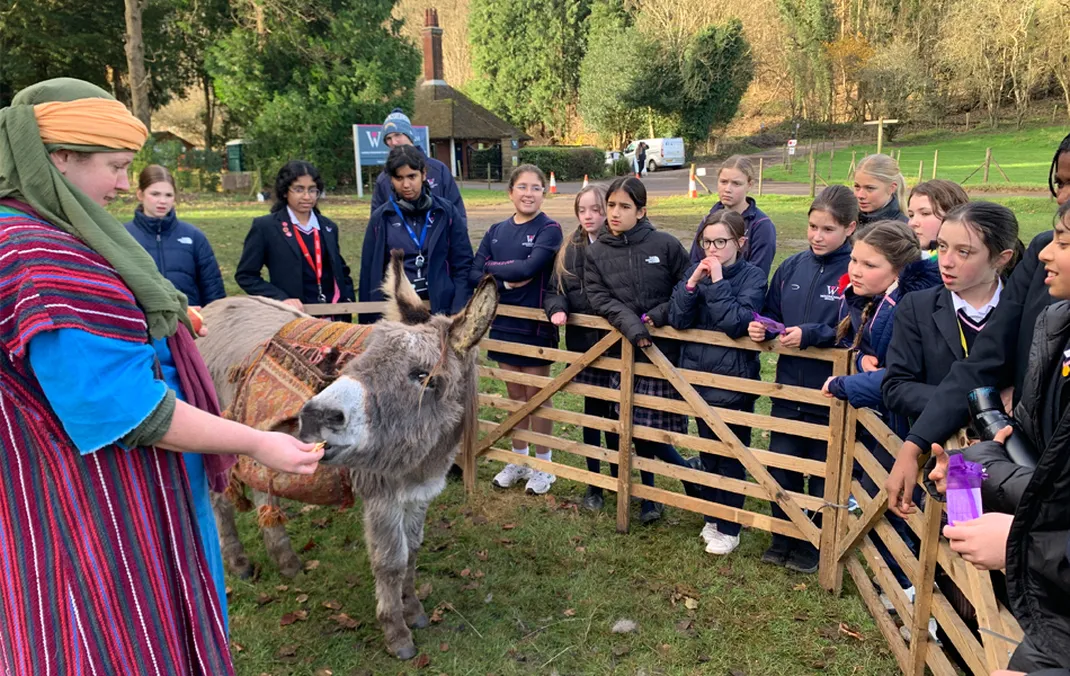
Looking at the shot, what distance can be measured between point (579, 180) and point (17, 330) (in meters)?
38.0

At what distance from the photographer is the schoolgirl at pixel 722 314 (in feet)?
13.9

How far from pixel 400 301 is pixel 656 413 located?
217 cm

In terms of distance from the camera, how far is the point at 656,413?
16.1 feet

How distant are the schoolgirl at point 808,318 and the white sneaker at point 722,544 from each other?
0.21 m

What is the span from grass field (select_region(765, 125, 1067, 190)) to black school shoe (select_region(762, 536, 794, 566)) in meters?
23.4

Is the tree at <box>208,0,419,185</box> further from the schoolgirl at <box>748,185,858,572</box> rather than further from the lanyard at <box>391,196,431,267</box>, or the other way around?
the schoolgirl at <box>748,185,858,572</box>

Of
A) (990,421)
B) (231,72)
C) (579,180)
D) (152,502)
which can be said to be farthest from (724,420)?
(579,180)

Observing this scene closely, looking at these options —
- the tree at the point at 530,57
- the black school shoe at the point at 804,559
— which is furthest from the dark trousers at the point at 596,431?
the tree at the point at 530,57

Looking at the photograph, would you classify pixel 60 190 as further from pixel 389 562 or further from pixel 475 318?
pixel 389 562

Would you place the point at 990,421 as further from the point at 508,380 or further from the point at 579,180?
the point at 579,180

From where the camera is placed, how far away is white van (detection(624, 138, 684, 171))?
133 ft

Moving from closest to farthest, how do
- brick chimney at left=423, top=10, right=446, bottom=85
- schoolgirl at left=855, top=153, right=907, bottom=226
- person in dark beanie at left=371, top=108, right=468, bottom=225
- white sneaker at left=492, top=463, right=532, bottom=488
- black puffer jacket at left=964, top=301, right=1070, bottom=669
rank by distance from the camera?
black puffer jacket at left=964, top=301, right=1070, bottom=669 → schoolgirl at left=855, top=153, right=907, bottom=226 → white sneaker at left=492, top=463, right=532, bottom=488 → person in dark beanie at left=371, top=108, right=468, bottom=225 → brick chimney at left=423, top=10, right=446, bottom=85

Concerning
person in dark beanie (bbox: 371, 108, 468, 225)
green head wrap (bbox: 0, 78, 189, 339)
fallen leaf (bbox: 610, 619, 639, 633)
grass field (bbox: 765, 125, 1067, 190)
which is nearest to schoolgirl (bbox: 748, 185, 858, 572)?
fallen leaf (bbox: 610, 619, 639, 633)

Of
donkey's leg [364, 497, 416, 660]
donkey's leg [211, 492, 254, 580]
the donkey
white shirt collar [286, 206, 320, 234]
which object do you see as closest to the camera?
the donkey
